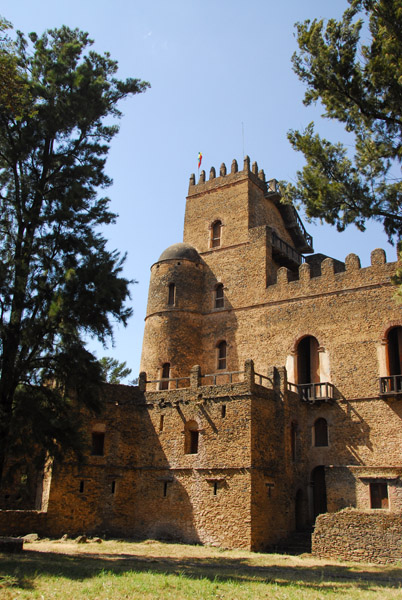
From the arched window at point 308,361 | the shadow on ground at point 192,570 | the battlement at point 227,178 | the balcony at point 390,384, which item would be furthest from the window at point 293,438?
the battlement at point 227,178

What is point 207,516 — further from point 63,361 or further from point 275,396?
point 63,361

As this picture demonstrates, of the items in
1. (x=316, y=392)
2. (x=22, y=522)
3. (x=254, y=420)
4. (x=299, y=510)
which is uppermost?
(x=316, y=392)

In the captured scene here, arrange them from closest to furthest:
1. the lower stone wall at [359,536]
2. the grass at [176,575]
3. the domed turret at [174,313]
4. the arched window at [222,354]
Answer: the grass at [176,575] < the lower stone wall at [359,536] < the domed turret at [174,313] < the arched window at [222,354]

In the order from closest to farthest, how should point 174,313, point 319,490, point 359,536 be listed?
point 359,536 < point 319,490 < point 174,313

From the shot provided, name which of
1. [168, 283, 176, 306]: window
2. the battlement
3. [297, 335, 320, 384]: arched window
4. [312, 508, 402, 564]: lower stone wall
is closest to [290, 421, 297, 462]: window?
[297, 335, 320, 384]: arched window

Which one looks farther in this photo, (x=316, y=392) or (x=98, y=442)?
(x=98, y=442)

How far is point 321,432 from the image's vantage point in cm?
2544

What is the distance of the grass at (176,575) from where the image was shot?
1154cm

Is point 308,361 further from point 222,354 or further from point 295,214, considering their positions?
point 295,214

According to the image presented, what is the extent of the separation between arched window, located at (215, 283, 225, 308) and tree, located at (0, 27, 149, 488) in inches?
471

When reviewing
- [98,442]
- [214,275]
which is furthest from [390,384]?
[98,442]

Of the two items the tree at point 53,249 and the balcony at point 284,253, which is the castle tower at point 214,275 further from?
the tree at point 53,249

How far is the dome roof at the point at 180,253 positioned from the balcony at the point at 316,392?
369 inches

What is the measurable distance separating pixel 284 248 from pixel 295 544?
15.4 meters
